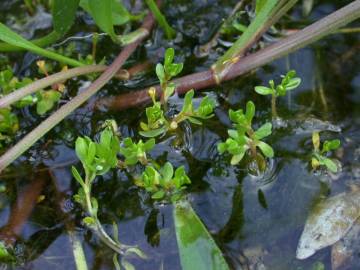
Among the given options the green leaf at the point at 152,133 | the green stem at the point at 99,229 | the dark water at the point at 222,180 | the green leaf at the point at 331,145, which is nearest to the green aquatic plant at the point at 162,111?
the green leaf at the point at 152,133

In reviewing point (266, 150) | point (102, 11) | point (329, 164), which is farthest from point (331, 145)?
point (102, 11)

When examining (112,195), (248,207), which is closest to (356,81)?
(248,207)

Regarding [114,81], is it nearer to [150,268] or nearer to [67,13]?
[67,13]

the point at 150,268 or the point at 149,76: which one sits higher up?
the point at 149,76

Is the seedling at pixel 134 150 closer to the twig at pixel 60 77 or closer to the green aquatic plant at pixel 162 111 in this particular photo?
the green aquatic plant at pixel 162 111

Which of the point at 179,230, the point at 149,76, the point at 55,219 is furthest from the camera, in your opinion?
the point at 149,76

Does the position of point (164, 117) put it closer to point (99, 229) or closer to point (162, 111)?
point (162, 111)
